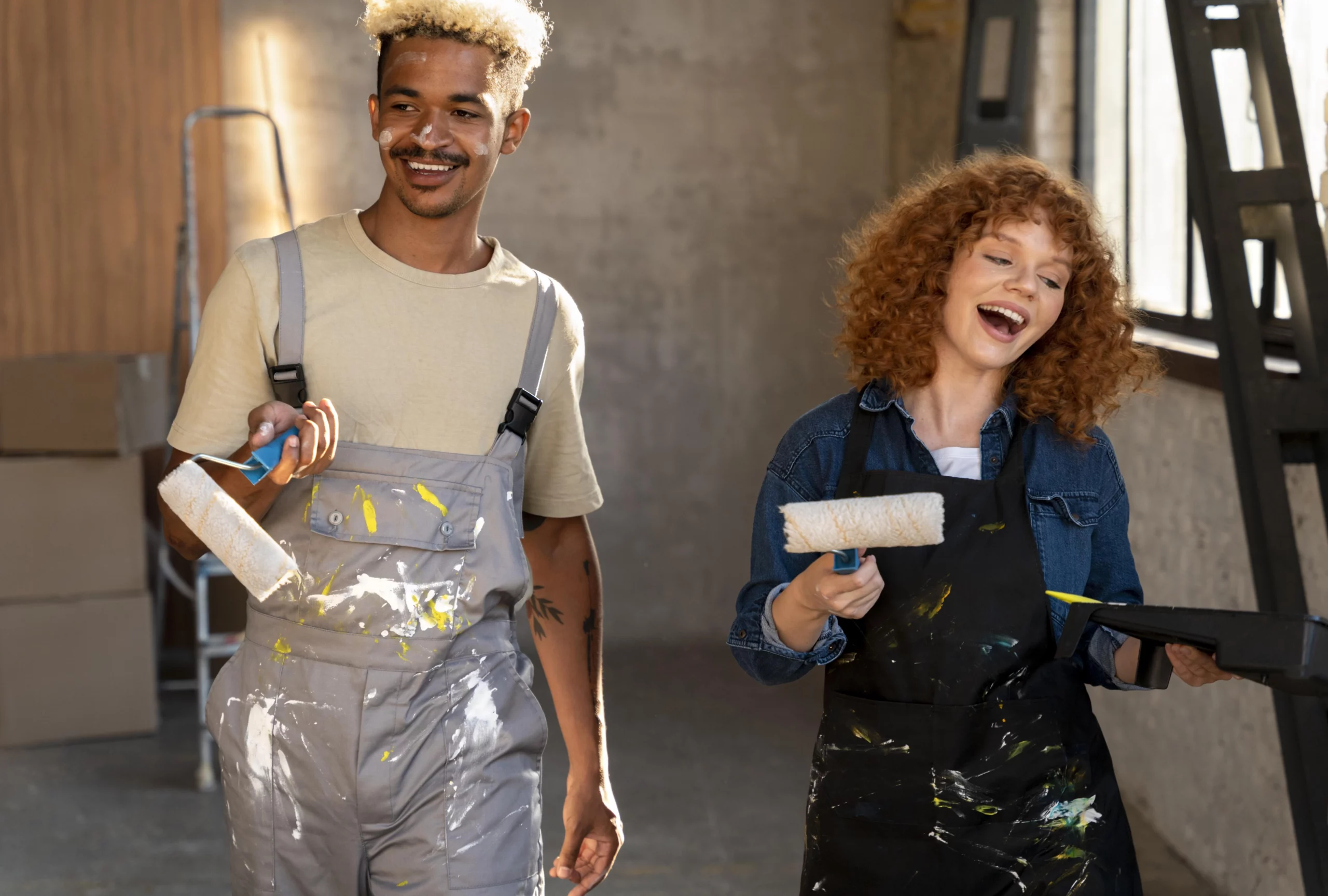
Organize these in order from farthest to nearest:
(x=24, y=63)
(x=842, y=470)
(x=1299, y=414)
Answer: (x=24, y=63), (x=1299, y=414), (x=842, y=470)

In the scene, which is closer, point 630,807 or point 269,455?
point 269,455

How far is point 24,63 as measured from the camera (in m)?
5.08

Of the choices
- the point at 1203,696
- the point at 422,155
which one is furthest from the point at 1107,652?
the point at 1203,696

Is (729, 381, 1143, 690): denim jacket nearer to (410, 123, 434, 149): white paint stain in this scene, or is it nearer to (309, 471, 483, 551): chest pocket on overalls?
(309, 471, 483, 551): chest pocket on overalls

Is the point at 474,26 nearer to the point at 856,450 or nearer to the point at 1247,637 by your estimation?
the point at 856,450

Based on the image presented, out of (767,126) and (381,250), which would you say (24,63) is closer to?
(767,126)

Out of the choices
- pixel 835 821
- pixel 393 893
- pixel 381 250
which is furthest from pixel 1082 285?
pixel 393 893

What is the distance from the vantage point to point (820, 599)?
1509 mm

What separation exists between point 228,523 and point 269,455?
0.29 feet

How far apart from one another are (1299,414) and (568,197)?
366cm

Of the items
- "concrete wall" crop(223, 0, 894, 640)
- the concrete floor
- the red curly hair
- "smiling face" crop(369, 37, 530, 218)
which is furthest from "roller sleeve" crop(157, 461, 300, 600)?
"concrete wall" crop(223, 0, 894, 640)

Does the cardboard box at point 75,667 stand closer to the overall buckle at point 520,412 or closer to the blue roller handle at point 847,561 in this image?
the overall buckle at point 520,412

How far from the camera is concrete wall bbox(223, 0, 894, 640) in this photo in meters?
5.60

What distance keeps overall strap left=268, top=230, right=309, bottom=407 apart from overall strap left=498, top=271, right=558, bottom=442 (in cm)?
27
